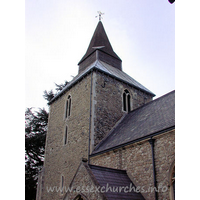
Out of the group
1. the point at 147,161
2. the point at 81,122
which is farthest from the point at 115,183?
the point at 81,122

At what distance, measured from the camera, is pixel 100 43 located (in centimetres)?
1875

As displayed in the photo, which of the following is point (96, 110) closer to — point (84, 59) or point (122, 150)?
point (122, 150)

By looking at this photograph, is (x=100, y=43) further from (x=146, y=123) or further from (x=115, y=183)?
(x=115, y=183)

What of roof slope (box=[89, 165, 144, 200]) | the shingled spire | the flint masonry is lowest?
roof slope (box=[89, 165, 144, 200])

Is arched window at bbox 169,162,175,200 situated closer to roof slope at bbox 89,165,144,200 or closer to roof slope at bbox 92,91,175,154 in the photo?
roof slope at bbox 89,165,144,200

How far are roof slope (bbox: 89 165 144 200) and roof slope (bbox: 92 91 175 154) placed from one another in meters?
1.56

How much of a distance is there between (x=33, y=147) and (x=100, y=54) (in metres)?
11.3

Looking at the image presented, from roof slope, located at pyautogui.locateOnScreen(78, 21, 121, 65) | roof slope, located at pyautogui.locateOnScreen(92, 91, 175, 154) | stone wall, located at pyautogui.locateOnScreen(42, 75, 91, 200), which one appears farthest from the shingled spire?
roof slope, located at pyautogui.locateOnScreen(92, 91, 175, 154)

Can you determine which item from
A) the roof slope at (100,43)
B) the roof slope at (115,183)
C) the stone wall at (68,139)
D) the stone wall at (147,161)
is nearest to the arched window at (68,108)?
the stone wall at (68,139)

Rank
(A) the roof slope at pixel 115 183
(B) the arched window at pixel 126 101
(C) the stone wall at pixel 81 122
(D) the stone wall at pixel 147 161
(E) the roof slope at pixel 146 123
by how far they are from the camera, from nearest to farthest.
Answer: (A) the roof slope at pixel 115 183 → (D) the stone wall at pixel 147 161 → (E) the roof slope at pixel 146 123 → (C) the stone wall at pixel 81 122 → (B) the arched window at pixel 126 101

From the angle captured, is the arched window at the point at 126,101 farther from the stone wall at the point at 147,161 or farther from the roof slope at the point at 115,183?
the roof slope at the point at 115,183

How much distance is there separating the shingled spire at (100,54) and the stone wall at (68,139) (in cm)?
370

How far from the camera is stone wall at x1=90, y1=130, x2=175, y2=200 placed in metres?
7.21

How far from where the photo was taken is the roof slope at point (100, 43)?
706 inches
